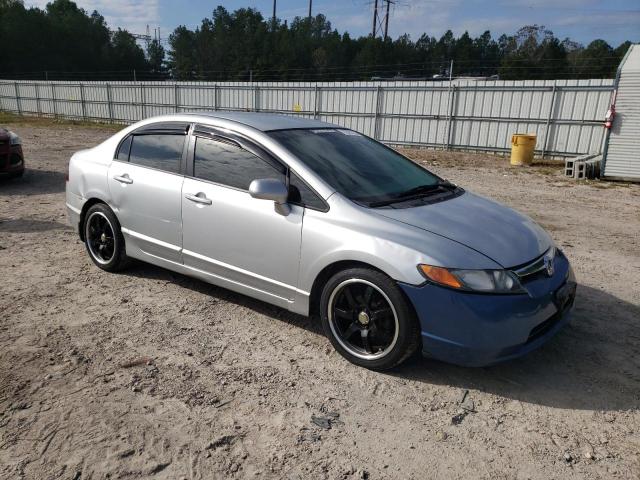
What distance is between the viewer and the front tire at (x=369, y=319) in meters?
3.06

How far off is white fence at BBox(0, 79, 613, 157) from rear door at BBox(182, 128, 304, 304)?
563 inches

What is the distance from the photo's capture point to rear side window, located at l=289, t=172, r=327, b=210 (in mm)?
3427

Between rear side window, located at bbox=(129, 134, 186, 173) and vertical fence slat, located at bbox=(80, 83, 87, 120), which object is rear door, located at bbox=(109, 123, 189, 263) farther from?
vertical fence slat, located at bbox=(80, 83, 87, 120)

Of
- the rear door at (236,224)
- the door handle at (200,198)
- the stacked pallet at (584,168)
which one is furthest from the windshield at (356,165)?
the stacked pallet at (584,168)

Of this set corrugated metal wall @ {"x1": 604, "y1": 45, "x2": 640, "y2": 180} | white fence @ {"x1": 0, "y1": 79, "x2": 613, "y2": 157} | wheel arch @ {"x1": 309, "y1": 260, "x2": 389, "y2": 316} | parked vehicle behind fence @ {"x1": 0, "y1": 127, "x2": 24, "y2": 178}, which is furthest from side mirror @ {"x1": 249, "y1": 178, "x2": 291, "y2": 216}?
white fence @ {"x1": 0, "y1": 79, "x2": 613, "y2": 157}

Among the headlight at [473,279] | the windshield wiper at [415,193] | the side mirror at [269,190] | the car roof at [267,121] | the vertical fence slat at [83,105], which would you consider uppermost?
the car roof at [267,121]

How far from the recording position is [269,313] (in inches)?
163

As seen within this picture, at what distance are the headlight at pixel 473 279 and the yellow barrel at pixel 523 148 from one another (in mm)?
12893

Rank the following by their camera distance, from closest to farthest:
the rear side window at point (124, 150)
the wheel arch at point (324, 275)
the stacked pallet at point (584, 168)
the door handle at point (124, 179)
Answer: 1. the wheel arch at point (324, 275)
2. the door handle at point (124, 179)
3. the rear side window at point (124, 150)
4. the stacked pallet at point (584, 168)

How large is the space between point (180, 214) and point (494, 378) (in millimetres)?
2601

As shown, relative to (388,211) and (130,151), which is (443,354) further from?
(130,151)

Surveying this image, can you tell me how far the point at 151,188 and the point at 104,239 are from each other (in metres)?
0.95

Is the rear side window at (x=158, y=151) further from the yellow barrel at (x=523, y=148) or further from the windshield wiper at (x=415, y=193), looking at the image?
the yellow barrel at (x=523, y=148)

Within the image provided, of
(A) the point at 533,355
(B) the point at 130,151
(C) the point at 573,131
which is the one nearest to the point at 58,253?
(B) the point at 130,151
